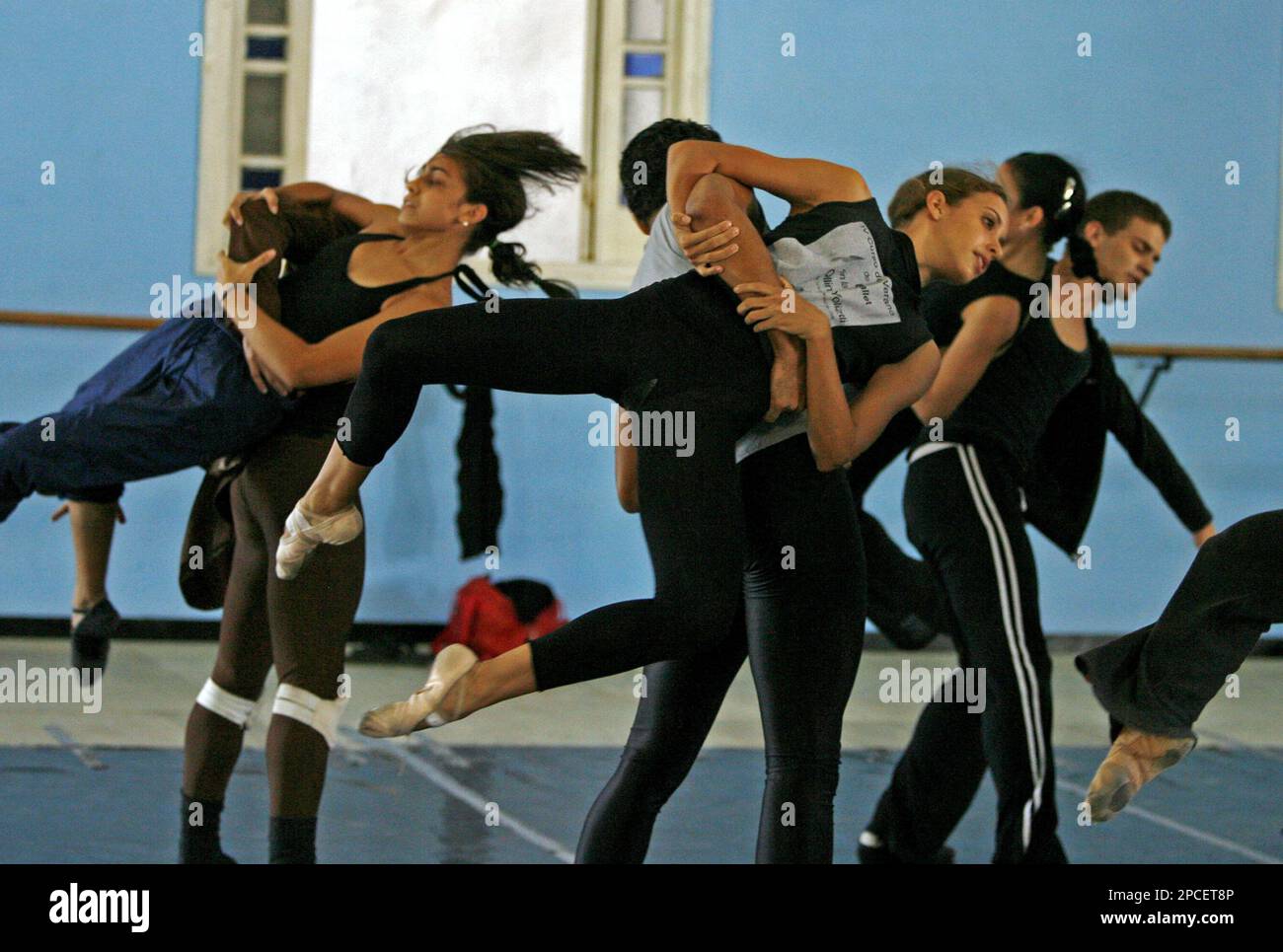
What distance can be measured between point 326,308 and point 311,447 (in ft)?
0.85

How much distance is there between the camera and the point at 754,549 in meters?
2.49

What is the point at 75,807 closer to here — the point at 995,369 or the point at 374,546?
the point at 995,369

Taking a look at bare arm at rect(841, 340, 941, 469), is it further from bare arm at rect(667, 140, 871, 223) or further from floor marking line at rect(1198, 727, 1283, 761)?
floor marking line at rect(1198, 727, 1283, 761)

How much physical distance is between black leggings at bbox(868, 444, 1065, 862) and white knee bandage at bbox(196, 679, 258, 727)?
1.37 metres

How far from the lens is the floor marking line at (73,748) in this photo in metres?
4.29

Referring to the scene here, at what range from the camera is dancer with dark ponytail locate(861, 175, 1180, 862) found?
3178mm

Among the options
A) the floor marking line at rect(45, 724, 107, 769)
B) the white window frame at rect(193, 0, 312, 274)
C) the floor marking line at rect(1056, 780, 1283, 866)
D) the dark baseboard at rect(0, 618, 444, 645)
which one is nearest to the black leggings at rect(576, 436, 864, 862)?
the floor marking line at rect(1056, 780, 1283, 866)

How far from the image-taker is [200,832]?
3084mm

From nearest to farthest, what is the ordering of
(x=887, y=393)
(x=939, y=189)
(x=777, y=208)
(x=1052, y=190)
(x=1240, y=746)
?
(x=887, y=393)
(x=939, y=189)
(x=1052, y=190)
(x=1240, y=746)
(x=777, y=208)

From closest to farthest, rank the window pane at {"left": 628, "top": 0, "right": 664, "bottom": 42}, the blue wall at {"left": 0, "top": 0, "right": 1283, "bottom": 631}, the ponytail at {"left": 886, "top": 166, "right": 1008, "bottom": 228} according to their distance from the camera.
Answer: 1. the ponytail at {"left": 886, "top": 166, "right": 1008, "bottom": 228}
2. the blue wall at {"left": 0, "top": 0, "right": 1283, "bottom": 631}
3. the window pane at {"left": 628, "top": 0, "right": 664, "bottom": 42}

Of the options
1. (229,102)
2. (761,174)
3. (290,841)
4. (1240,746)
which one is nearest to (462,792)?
(290,841)

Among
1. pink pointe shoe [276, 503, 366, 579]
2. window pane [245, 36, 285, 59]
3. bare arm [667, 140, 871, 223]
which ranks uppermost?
window pane [245, 36, 285, 59]

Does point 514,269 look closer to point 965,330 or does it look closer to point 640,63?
point 965,330
